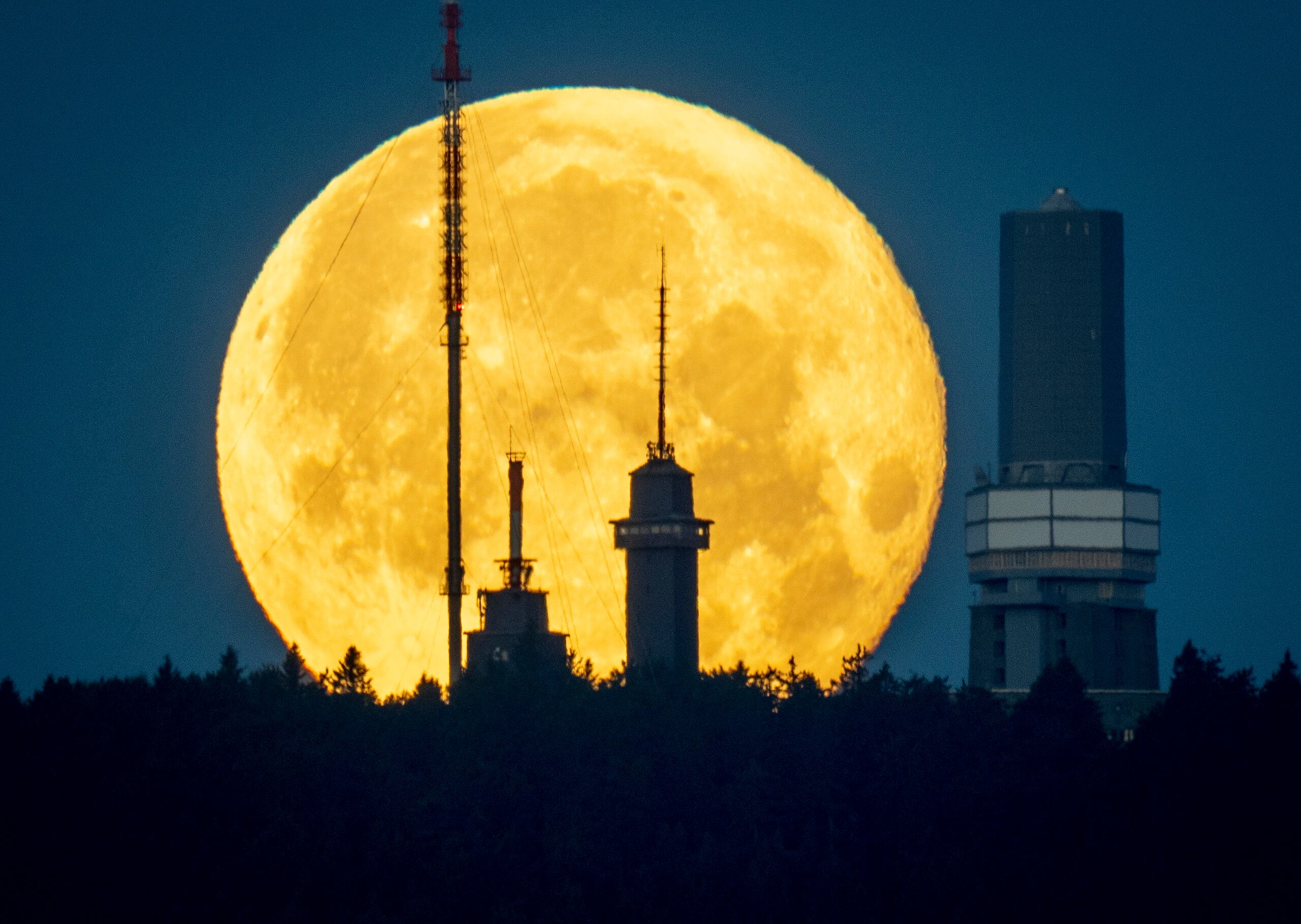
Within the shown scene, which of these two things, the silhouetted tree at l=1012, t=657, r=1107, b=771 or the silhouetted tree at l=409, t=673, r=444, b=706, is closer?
the silhouetted tree at l=1012, t=657, r=1107, b=771

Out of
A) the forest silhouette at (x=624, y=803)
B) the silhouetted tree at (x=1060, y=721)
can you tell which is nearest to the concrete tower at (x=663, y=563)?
the forest silhouette at (x=624, y=803)

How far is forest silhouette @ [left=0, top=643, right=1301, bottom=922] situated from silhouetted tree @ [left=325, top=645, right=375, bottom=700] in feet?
0.57

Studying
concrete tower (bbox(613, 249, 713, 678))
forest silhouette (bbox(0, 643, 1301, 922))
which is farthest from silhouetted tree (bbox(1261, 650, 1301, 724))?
concrete tower (bbox(613, 249, 713, 678))

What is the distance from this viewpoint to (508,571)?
5822 inches

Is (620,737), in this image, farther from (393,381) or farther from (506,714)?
(393,381)

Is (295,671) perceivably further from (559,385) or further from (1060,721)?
(1060,721)

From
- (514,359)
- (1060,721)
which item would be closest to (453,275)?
(514,359)

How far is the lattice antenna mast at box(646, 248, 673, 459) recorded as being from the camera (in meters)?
146

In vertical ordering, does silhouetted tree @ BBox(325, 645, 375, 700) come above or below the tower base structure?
below

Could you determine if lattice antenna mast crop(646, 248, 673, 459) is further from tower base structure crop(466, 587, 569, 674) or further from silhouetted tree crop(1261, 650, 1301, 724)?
silhouetted tree crop(1261, 650, 1301, 724)

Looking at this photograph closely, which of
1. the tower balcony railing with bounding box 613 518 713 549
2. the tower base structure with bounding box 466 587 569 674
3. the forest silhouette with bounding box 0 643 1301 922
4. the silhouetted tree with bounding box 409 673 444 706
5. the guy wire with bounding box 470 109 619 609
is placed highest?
the guy wire with bounding box 470 109 619 609

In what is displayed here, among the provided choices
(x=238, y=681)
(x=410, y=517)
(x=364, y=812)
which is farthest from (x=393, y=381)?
(x=364, y=812)

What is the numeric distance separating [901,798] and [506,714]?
1848 cm

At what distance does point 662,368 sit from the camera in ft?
487
